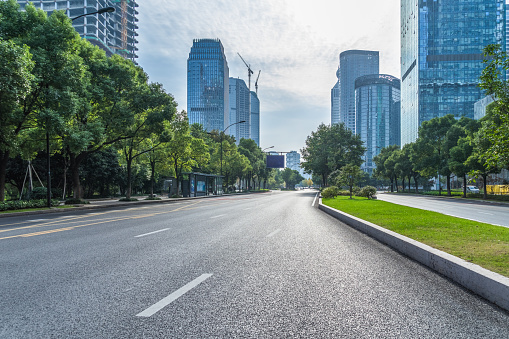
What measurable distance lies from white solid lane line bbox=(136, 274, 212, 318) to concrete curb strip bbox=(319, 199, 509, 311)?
3.62 m

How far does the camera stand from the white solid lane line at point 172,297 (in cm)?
352

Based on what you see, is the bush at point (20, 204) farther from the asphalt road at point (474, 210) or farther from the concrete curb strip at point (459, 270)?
the asphalt road at point (474, 210)

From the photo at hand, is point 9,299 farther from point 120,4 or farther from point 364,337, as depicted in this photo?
point 120,4

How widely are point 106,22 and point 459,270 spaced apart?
17526 centimetres

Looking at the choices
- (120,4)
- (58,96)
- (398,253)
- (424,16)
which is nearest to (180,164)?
(58,96)

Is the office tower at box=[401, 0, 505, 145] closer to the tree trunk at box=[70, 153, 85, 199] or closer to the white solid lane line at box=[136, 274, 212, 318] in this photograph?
the tree trunk at box=[70, 153, 85, 199]

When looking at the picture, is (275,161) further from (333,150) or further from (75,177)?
(75,177)

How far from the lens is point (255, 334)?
3043 mm

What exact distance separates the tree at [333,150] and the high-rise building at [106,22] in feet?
267

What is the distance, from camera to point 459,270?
4836mm

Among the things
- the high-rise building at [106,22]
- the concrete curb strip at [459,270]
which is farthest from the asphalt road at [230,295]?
the high-rise building at [106,22]

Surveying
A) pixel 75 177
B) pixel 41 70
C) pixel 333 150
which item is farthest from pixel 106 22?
pixel 41 70

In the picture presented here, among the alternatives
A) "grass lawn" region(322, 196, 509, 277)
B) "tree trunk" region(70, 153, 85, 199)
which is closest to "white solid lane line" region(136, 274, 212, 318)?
"grass lawn" region(322, 196, 509, 277)

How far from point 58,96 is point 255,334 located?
2051cm
